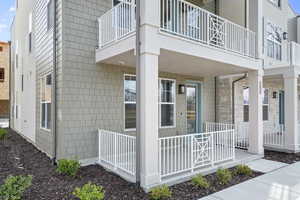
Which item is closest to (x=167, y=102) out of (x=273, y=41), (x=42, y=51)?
(x=42, y=51)

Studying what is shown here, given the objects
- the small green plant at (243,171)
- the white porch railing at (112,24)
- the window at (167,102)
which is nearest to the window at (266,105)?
the window at (167,102)

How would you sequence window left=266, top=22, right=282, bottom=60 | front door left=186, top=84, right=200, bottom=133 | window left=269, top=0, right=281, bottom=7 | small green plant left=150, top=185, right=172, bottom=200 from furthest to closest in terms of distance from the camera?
1. window left=269, top=0, right=281, bottom=7
2. window left=266, top=22, right=282, bottom=60
3. front door left=186, top=84, right=200, bottom=133
4. small green plant left=150, top=185, right=172, bottom=200

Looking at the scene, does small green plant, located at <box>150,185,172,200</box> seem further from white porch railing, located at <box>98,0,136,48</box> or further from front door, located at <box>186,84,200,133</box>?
front door, located at <box>186,84,200,133</box>

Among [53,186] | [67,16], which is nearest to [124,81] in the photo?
[67,16]

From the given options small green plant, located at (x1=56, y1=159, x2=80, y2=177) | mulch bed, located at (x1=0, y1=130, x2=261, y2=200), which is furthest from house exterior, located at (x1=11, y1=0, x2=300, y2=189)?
small green plant, located at (x1=56, y1=159, x2=80, y2=177)

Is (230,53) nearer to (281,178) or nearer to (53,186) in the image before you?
(281,178)

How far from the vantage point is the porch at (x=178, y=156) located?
5008 millimetres

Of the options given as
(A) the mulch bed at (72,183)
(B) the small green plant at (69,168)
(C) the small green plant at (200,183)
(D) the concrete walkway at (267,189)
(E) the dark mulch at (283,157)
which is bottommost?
(E) the dark mulch at (283,157)

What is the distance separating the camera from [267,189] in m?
4.61

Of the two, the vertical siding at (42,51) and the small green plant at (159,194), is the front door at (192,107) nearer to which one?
the small green plant at (159,194)

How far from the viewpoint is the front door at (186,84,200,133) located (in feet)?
30.0

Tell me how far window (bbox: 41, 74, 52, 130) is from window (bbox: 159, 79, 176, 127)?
3.99 meters

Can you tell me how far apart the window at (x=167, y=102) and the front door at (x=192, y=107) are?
3.18 feet

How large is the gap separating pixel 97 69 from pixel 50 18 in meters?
2.76
